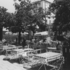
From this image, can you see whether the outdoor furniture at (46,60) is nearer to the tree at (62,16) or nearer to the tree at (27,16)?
the tree at (62,16)

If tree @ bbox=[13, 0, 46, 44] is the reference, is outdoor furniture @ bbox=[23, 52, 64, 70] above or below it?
below

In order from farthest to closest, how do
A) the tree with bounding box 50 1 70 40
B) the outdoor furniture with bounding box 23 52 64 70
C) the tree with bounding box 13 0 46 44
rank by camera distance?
the tree with bounding box 13 0 46 44, the tree with bounding box 50 1 70 40, the outdoor furniture with bounding box 23 52 64 70

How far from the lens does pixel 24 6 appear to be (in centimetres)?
1783

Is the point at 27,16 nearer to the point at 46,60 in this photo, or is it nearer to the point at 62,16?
the point at 62,16

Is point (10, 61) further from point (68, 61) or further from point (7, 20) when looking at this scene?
point (7, 20)

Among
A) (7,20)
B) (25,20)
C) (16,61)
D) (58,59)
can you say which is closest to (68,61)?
(58,59)

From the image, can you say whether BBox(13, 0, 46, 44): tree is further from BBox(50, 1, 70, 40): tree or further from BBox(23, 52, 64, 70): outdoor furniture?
BBox(23, 52, 64, 70): outdoor furniture

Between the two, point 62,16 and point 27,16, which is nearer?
point 62,16

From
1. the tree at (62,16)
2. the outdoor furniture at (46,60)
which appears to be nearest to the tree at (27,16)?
the tree at (62,16)

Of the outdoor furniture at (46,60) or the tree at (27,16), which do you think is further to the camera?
the tree at (27,16)

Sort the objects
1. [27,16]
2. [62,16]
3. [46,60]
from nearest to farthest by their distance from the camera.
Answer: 1. [46,60]
2. [62,16]
3. [27,16]

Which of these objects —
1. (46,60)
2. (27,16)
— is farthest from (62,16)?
(27,16)

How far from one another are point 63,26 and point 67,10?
1.51 meters

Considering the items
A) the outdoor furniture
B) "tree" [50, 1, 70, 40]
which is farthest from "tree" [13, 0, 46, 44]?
the outdoor furniture
